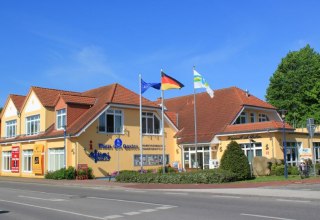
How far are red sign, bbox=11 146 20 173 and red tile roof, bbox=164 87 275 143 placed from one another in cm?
1681

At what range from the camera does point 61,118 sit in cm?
3784

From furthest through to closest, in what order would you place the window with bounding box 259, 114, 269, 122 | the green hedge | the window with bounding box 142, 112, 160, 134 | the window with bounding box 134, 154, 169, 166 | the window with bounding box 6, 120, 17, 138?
the window with bounding box 6, 120, 17, 138
the window with bounding box 259, 114, 269, 122
the window with bounding box 142, 112, 160, 134
the window with bounding box 134, 154, 169, 166
the green hedge

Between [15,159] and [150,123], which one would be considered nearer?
[150,123]

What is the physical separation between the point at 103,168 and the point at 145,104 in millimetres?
7457

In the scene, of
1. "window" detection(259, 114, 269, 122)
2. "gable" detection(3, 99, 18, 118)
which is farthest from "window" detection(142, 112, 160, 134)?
"gable" detection(3, 99, 18, 118)

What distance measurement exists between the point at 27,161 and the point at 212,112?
19.2m

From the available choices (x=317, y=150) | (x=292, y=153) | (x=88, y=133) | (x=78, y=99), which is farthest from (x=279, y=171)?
(x=78, y=99)

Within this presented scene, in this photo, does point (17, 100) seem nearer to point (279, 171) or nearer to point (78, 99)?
point (78, 99)

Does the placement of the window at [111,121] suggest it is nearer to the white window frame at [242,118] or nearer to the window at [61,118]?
the window at [61,118]

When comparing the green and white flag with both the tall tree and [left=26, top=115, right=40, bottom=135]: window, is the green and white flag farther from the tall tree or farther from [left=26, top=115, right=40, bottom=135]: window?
the tall tree

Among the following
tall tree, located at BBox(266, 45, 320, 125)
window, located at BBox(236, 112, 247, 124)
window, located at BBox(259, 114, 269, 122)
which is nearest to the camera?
window, located at BBox(236, 112, 247, 124)

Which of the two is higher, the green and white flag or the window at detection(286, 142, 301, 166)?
the green and white flag

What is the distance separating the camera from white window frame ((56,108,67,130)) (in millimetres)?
37031

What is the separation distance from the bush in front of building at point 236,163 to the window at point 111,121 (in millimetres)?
13272
